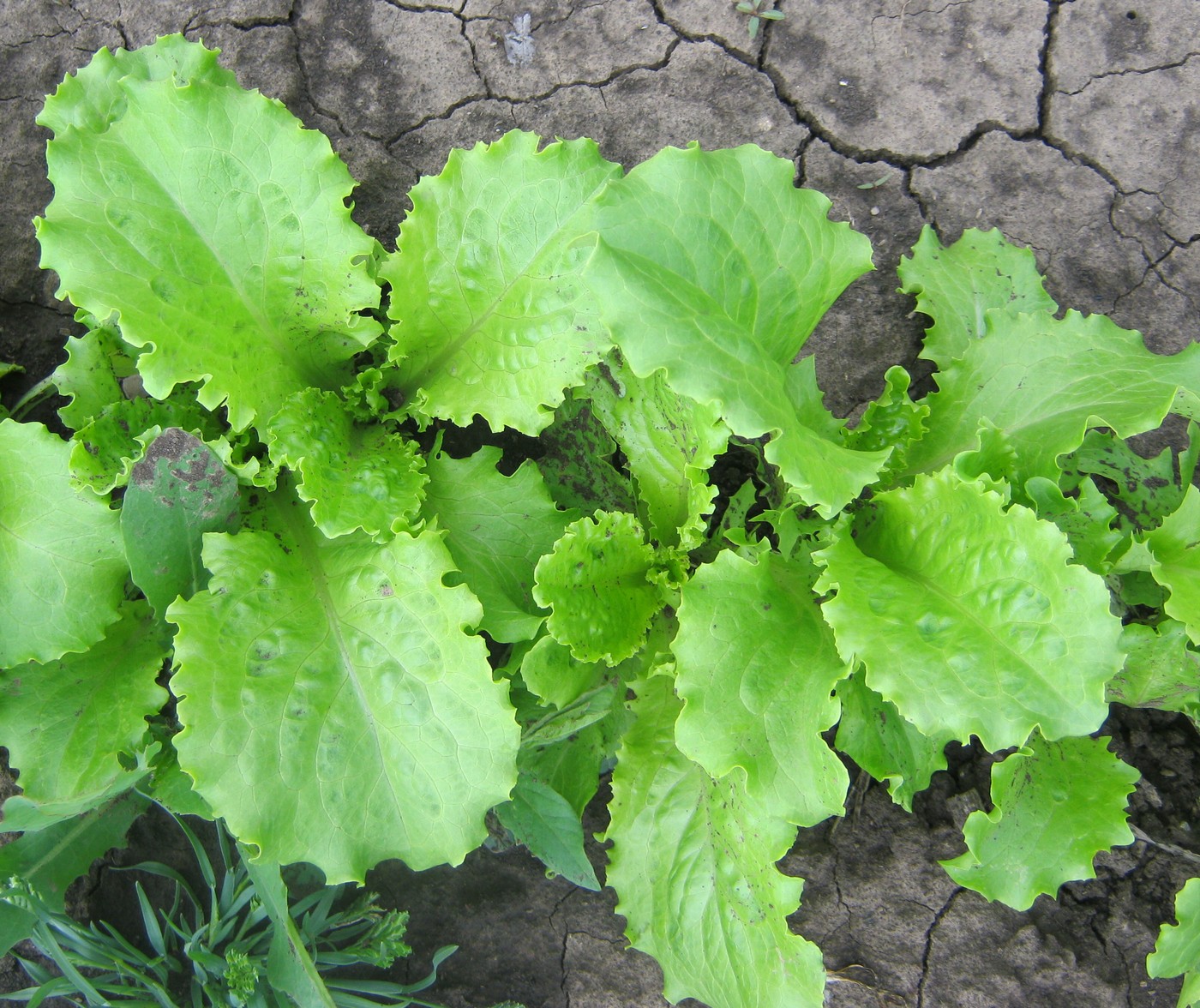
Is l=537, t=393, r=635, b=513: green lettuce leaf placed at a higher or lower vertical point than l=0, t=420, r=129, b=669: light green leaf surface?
lower

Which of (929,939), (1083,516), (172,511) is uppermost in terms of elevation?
(172,511)

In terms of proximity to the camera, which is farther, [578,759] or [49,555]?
[578,759]

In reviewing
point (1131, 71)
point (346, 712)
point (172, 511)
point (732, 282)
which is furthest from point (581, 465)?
point (1131, 71)

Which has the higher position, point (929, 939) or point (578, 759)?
point (578, 759)

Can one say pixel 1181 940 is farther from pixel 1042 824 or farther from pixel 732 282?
pixel 732 282

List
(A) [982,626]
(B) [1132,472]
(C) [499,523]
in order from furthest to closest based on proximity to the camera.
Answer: (B) [1132,472], (C) [499,523], (A) [982,626]

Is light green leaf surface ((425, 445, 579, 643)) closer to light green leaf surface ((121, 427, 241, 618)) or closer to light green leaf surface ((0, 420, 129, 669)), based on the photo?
light green leaf surface ((121, 427, 241, 618))

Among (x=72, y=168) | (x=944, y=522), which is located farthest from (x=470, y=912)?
(x=72, y=168)

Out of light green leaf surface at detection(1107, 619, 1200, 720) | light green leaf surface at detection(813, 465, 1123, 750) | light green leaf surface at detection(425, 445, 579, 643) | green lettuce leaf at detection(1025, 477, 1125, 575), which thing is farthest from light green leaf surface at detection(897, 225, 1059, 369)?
light green leaf surface at detection(425, 445, 579, 643)
